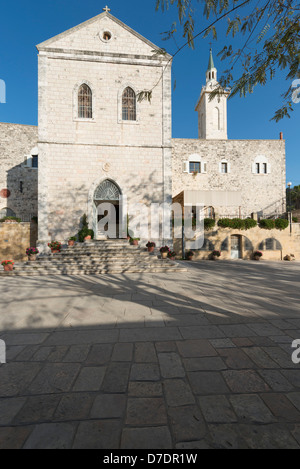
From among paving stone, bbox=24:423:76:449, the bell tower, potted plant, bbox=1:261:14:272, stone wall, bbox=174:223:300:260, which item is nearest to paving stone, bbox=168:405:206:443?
paving stone, bbox=24:423:76:449

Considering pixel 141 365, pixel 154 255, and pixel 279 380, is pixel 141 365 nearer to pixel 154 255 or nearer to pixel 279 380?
pixel 279 380

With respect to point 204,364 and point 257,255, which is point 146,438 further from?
point 257,255

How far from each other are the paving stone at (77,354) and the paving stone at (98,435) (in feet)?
2.83

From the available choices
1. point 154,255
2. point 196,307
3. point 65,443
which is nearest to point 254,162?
point 154,255

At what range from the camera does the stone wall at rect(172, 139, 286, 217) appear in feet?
57.4

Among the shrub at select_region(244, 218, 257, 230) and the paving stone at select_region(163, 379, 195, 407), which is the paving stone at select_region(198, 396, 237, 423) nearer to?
the paving stone at select_region(163, 379, 195, 407)

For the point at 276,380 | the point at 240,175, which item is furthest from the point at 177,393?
the point at 240,175

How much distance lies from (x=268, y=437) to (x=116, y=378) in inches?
51.2

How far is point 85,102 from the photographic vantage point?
10711 millimetres

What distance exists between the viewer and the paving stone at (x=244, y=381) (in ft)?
5.99

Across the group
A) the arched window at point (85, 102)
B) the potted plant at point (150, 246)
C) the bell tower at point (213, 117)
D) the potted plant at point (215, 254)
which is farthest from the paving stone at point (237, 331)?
the bell tower at point (213, 117)

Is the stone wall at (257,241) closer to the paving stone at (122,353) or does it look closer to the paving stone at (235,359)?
the paving stone at (235,359)

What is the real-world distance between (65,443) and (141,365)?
37.6 inches

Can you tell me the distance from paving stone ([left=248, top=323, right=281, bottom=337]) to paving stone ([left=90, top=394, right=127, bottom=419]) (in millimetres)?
2168
